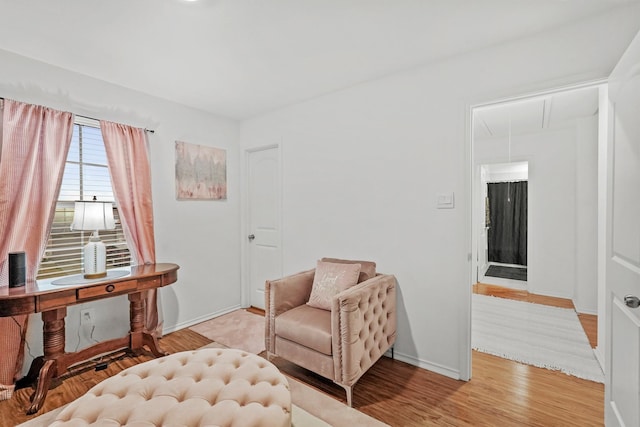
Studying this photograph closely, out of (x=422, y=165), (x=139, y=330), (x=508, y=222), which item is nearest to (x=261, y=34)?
(x=422, y=165)

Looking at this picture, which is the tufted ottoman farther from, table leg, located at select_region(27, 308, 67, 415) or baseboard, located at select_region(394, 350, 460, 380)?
baseboard, located at select_region(394, 350, 460, 380)

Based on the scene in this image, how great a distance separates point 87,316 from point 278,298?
1707mm

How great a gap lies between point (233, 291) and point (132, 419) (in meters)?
2.63

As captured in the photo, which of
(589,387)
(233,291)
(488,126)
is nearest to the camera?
(589,387)

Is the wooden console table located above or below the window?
below

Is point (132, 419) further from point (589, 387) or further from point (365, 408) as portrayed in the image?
point (589, 387)

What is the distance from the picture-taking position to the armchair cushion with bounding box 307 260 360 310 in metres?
2.34

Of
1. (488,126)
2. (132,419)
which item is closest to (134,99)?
(132,419)

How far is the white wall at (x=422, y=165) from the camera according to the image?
193 cm

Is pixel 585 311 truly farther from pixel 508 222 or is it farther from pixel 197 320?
pixel 197 320

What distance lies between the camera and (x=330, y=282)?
2396 millimetres

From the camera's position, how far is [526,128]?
4.16m

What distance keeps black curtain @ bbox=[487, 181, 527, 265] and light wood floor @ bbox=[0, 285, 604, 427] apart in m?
4.41

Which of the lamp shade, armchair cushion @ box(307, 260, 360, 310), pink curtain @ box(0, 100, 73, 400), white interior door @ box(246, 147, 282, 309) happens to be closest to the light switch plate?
armchair cushion @ box(307, 260, 360, 310)
